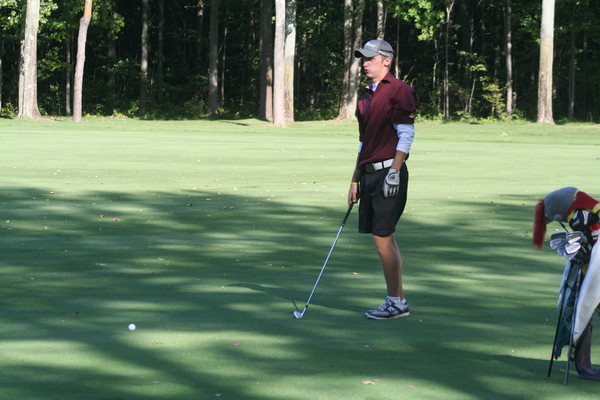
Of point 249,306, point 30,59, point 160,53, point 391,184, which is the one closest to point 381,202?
point 391,184

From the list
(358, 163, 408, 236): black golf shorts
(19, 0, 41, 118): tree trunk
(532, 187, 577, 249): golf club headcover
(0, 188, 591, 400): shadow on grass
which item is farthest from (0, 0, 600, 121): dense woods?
(532, 187, 577, 249): golf club headcover

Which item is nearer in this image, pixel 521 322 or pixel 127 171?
pixel 521 322

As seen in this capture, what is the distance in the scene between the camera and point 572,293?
6.39 m

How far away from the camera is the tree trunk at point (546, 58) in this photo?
4800 centimetres

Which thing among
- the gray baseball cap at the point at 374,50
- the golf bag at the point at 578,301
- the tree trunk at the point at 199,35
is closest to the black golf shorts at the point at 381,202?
the gray baseball cap at the point at 374,50

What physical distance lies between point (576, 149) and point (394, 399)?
27.5 m

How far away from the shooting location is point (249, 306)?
28.5 feet

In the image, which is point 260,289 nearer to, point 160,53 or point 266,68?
point 266,68

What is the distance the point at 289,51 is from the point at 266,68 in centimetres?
657

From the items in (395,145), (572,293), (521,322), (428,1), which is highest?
(428,1)

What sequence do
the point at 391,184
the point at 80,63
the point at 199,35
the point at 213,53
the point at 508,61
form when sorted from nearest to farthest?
the point at 391,184 < the point at 80,63 < the point at 213,53 < the point at 508,61 < the point at 199,35

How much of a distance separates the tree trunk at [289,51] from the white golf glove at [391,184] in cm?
4239

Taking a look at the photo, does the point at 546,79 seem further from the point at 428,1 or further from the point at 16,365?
the point at 16,365

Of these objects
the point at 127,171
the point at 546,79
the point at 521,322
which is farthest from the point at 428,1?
the point at 521,322
